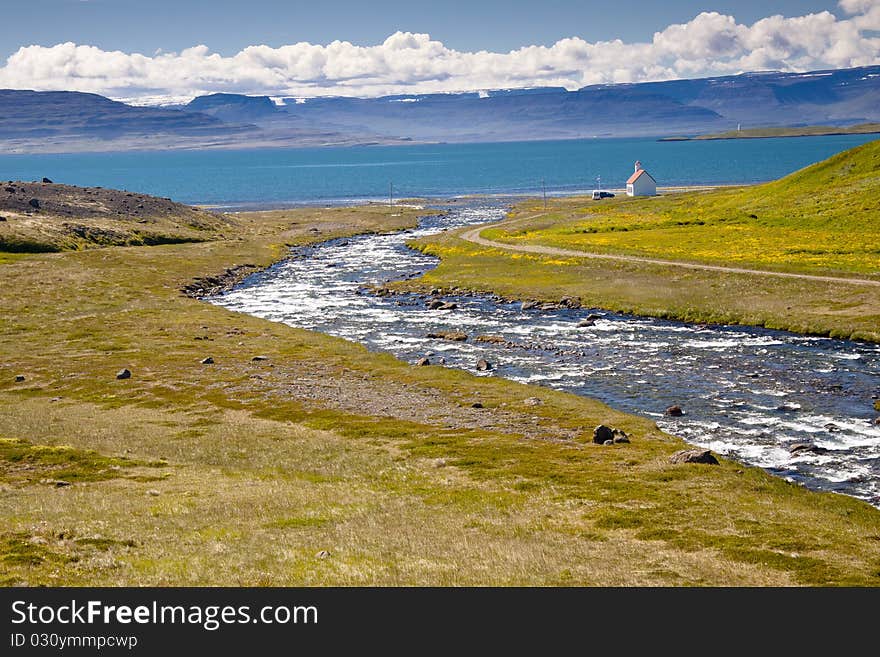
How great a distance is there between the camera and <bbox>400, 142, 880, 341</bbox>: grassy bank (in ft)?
278

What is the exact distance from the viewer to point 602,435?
159 ft

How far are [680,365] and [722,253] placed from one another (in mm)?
58927

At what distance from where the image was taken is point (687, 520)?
34312mm

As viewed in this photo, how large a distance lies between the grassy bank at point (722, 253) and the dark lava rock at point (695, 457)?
36993 mm

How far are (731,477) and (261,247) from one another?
13527cm

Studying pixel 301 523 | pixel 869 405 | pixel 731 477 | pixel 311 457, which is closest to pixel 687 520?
pixel 731 477

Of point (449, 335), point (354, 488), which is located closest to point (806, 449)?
point (354, 488)

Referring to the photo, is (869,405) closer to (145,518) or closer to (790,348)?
(790,348)

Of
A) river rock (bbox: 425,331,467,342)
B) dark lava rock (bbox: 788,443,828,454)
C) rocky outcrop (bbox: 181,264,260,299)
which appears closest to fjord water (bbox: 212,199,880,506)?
dark lava rock (bbox: 788,443,828,454)

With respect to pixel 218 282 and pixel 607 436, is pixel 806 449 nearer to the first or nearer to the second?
pixel 607 436

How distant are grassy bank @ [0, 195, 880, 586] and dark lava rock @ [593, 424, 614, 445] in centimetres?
119

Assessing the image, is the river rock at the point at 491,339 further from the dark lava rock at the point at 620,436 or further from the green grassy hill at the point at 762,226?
the green grassy hill at the point at 762,226

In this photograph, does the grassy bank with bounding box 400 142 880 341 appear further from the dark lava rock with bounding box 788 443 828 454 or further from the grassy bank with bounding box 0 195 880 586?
the grassy bank with bounding box 0 195 880 586
